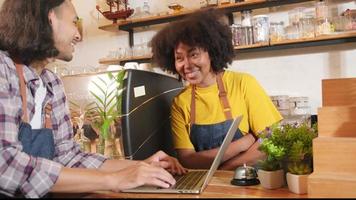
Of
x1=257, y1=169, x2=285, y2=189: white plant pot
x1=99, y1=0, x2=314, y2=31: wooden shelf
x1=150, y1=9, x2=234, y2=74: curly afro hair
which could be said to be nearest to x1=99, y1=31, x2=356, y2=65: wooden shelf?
x1=99, y1=0, x2=314, y2=31: wooden shelf

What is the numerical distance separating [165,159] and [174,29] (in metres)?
0.90

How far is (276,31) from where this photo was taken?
110 inches

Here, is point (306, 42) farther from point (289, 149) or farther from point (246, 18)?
point (289, 149)

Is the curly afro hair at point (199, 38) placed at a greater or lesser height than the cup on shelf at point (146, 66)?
greater

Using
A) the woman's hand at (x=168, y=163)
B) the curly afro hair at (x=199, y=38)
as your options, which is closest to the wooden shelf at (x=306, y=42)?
the curly afro hair at (x=199, y=38)

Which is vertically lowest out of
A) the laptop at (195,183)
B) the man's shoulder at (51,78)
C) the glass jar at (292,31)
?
the laptop at (195,183)

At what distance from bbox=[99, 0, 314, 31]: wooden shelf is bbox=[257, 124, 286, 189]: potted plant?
57.4 inches

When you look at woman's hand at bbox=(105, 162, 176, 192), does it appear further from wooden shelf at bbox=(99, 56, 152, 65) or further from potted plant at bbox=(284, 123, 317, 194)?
wooden shelf at bbox=(99, 56, 152, 65)

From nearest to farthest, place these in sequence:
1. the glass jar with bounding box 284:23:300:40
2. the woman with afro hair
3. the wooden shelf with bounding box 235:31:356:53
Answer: the woman with afro hair → the wooden shelf with bounding box 235:31:356:53 → the glass jar with bounding box 284:23:300:40

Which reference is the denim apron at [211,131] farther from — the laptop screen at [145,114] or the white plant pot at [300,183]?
the white plant pot at [300,183]

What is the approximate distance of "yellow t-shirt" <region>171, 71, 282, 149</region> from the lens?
6.23 feet

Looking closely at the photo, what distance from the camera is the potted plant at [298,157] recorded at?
106cm

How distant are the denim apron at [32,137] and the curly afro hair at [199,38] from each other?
94 cm

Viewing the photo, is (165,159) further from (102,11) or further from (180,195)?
(102,11)
